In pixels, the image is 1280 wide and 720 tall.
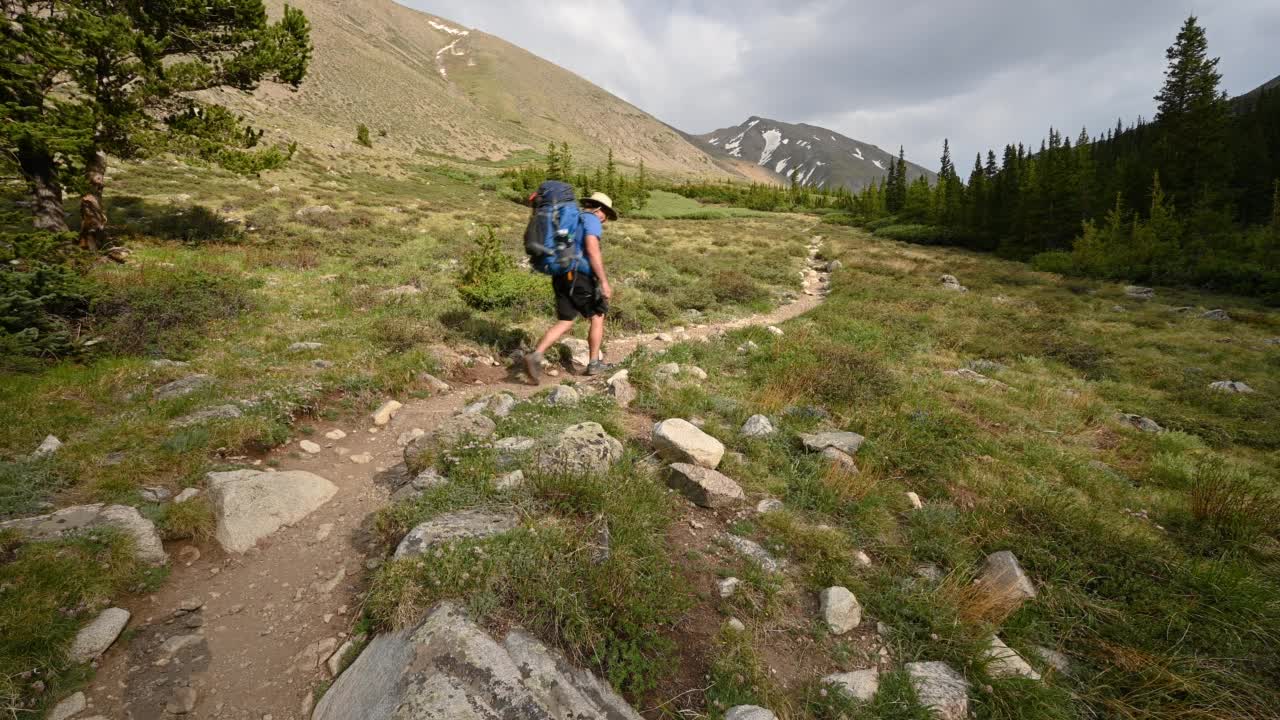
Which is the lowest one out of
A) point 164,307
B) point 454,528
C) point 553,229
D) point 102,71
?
point 454,528

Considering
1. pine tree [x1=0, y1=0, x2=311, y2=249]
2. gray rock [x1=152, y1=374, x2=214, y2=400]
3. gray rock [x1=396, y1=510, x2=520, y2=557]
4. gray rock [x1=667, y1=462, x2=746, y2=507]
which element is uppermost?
pine tree [x1=0, y1=0, x2=311, y2=249]

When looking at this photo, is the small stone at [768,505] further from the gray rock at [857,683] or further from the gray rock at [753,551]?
the gray rock at [857,683]

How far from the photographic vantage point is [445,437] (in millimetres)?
4773

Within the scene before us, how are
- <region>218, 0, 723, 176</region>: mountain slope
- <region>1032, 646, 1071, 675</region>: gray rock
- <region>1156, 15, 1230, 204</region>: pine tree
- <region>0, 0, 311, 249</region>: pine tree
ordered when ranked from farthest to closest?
<region>218, 0, 723, 176</region>: mountain slope
<region>1156, 15, 1230, 204</region>: pine tree
<region>0, 0, 311, 249</region>: pine tree
<region>1032, 646, 1071, 675</region>: gray rock

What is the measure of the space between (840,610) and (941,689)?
2.16ft

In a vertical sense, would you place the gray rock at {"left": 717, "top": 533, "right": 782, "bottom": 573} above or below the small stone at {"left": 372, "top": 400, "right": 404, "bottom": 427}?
below

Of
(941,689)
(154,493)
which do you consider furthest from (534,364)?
(941,689)

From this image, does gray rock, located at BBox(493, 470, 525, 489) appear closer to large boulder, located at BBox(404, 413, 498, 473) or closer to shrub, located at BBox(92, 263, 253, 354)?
large boulder, located at BBox(404, 413, 498, 473)

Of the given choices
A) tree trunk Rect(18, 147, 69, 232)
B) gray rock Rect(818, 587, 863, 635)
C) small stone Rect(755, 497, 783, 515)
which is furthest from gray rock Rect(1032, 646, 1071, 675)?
tree trunk Rect(18, 147, 69, 232)

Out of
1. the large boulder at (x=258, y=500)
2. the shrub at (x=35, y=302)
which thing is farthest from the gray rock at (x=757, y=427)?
the shrub at (x=35, y=302)

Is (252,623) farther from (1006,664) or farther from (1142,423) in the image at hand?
(1142,423)

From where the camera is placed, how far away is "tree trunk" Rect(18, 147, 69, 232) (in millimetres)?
10445

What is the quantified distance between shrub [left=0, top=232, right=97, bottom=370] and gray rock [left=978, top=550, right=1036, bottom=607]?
32.8 ft

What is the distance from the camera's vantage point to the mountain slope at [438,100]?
70.0 metres
